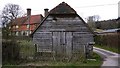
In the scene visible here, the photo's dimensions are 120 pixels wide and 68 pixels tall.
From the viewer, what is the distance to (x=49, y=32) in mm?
27516

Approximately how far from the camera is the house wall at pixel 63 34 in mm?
27125

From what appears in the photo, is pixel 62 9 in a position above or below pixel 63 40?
above

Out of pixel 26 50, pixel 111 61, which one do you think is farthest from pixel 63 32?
pixel 111 61

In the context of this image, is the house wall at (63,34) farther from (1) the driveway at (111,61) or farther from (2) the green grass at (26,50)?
(2) the green grass at (26,50)

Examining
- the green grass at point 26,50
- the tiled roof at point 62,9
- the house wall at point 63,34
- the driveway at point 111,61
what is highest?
the tiled roof at point 62,9

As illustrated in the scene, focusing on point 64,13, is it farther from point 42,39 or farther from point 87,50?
point 87,50

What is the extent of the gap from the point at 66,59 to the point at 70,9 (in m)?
8.33

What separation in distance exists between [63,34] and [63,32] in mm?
216

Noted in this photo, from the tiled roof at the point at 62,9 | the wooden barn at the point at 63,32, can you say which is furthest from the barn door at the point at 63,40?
the tiled roof at the point at 62,9

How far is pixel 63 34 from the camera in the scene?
27438 millimetres

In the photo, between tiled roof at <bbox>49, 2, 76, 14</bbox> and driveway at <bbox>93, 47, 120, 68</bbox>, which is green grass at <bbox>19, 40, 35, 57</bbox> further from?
tiled roof at <bbox>49, 2, 76, 14</bbox>

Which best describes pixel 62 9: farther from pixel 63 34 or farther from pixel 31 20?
pixel 31 20

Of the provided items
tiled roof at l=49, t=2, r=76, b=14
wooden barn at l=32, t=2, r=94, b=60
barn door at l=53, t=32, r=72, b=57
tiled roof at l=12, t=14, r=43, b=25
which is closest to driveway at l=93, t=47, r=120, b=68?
wooden barn at l=32, t=2, r=94, b=60

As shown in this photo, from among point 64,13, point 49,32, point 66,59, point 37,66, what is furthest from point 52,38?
point 37,66
